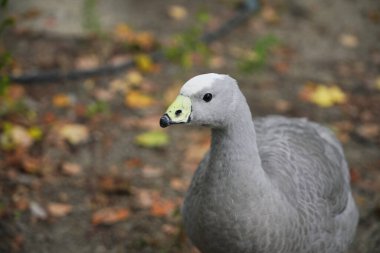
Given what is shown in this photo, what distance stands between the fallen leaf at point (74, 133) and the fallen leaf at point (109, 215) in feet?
2.75

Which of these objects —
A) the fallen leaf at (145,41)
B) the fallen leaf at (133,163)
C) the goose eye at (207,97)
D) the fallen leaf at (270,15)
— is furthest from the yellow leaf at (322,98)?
the goose eye at (207,97)

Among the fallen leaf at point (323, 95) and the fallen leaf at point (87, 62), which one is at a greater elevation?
the fallen leaf at point (87, 62)

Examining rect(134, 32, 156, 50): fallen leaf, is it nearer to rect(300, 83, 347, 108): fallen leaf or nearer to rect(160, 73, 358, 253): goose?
rect(300, 83, 347, 108): fallen leaf

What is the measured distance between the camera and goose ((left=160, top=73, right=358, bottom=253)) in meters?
2.30

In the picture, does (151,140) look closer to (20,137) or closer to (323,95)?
→ (20,137)

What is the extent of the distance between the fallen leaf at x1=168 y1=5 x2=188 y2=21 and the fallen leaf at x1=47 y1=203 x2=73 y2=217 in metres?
3.20

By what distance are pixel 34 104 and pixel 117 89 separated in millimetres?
818

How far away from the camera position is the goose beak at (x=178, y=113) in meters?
2.22

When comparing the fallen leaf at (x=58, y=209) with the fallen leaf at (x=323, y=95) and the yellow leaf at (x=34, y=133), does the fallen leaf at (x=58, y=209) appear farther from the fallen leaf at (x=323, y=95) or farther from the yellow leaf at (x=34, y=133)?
the fallen leaf at (x=323, y=95)

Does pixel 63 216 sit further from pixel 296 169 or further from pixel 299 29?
pixel 299 29

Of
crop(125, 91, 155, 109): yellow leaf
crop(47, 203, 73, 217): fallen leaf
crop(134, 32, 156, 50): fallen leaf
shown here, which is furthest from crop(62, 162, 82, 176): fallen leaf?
crop(134, 32, 156, 50): fallen leaf

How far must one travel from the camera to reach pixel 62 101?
4.94m

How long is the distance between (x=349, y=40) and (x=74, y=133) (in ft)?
11.8

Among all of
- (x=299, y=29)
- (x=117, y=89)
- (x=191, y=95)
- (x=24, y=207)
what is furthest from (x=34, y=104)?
(x=299, y=29)
